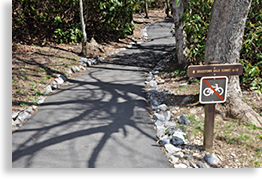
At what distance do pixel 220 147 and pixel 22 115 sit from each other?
455 cm

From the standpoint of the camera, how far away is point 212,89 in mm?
3352

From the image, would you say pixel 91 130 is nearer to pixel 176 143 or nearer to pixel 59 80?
pixel 176 143

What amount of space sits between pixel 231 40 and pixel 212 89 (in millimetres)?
1950

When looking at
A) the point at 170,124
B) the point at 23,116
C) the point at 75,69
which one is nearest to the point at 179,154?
the point at 170,124

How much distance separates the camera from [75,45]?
11.9m

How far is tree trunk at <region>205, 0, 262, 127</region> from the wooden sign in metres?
1.51

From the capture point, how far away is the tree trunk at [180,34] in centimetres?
769

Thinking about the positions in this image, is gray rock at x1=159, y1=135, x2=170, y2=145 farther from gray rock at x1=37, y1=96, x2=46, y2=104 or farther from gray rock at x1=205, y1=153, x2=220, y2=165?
gray rock at x1=37, y1=96, x2=46, y2=104

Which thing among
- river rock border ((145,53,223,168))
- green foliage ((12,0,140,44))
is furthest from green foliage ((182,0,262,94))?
green foliage ((12,0,140,44))

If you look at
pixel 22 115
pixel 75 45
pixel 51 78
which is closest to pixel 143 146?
pixel 22 115

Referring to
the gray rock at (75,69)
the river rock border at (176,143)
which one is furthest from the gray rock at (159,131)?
the gray rock at (75,69)
